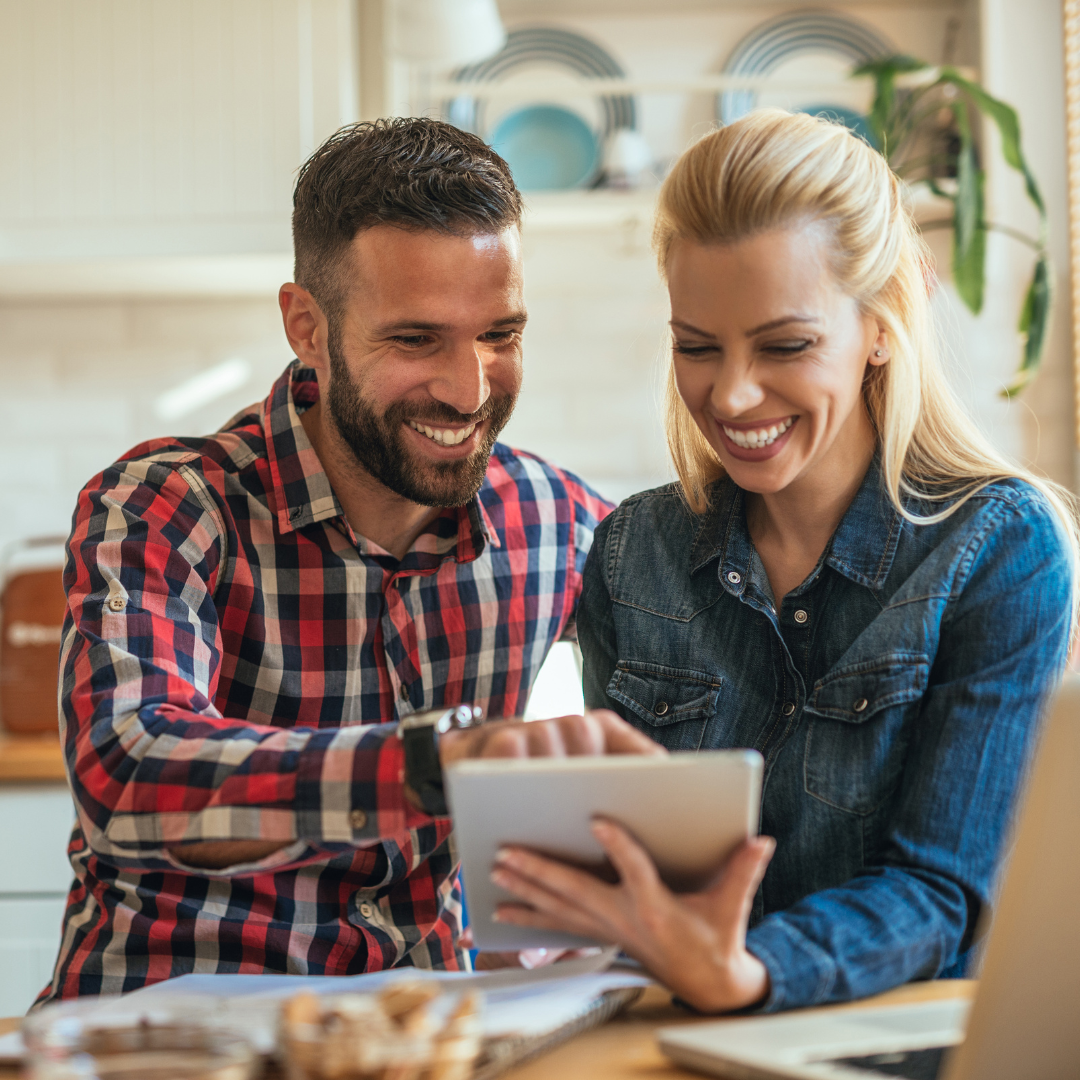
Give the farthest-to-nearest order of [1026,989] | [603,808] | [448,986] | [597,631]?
[597,631] < [448,986] < [603,808] < [1026,989]

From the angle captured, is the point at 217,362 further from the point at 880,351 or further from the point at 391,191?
the point at 880,351

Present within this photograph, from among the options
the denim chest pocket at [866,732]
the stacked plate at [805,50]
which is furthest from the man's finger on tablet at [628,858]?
the stacked plate at [805,50]

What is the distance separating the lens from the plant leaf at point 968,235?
2.22 m

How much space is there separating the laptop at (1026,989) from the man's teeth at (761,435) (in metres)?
0.56

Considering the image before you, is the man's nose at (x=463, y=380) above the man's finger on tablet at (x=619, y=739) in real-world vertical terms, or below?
above

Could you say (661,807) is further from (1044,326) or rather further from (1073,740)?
(1044,326)

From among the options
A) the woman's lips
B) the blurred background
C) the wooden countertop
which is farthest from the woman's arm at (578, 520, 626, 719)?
the wooden countertop

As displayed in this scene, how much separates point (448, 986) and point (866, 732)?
0.44m

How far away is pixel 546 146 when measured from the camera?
262 centimetres

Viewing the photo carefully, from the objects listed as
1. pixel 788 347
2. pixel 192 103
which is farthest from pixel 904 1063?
pixel 192 103

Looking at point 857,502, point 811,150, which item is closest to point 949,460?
point 857,502

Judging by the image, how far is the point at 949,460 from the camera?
1.20m

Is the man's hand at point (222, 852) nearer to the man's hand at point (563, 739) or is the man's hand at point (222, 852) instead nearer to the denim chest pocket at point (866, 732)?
the man's hand at point (563, 739)

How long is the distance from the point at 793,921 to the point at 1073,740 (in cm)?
34
